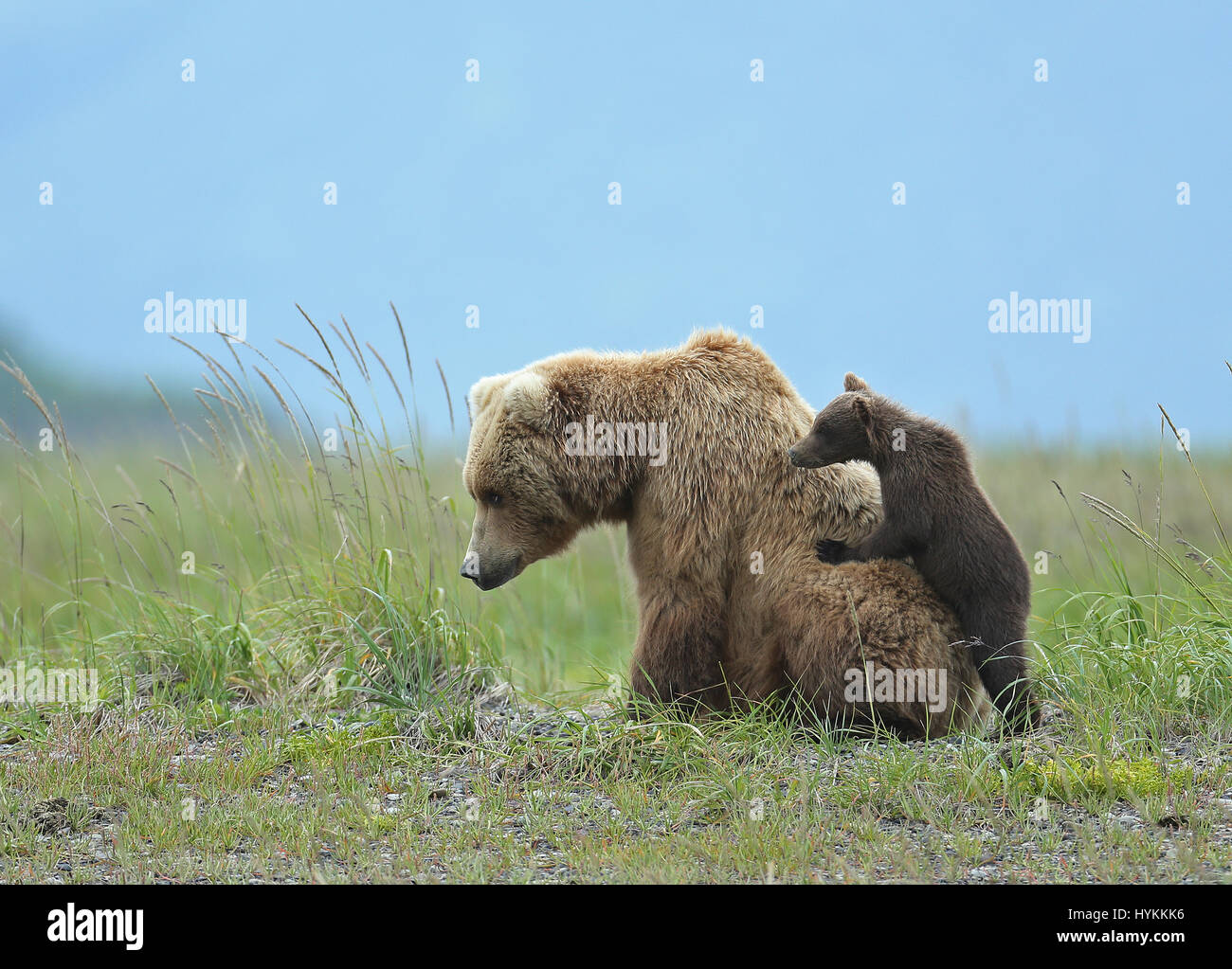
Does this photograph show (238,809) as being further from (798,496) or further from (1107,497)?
(1107,497)

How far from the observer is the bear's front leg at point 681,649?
222 inches

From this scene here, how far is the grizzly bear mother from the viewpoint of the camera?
5.44m

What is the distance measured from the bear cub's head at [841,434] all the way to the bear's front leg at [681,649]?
0.85 metres

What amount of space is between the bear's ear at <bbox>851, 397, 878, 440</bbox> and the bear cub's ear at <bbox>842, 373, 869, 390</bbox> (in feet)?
1.65

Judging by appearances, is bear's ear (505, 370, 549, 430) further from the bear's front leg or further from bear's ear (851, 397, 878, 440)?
bear's ear (851, 397, 878, 440)

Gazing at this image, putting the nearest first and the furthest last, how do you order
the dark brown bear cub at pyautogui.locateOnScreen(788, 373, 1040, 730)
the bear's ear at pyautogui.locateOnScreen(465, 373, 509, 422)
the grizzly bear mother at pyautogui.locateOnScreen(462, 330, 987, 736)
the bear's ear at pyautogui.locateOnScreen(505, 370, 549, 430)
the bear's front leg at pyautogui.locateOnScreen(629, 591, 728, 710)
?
the dark brown bear cub at pyautogui.locateOnScreen(788, 373, 1040, 730)
the grizzly bear mother at pyautogui.locateOnScreen(462, 330, 987, 736)
the bear's front leg at pyautogui.locateOnScreen(629, 591, 728, 710)
the bear's ear at pyautogui.locateOnScreen(505, 370, 549, 430)
the bear's ear at pyautogui.locateOnScreen(465, 373, 509, 422)

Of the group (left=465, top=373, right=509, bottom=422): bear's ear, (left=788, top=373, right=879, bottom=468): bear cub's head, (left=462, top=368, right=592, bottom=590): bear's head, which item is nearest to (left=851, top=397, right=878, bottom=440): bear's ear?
(left=788, top=373, right=879, bottom=468): bear cub's head

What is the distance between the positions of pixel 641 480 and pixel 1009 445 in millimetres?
10811

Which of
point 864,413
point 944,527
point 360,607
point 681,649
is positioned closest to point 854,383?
point 864,413

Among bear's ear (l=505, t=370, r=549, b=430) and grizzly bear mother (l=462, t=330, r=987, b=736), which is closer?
grizzly bear mother (l=462, t=330, r=987, b=736)

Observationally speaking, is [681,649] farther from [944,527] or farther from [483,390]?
[483,390]

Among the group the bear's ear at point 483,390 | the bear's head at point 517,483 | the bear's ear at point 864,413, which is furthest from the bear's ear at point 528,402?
the bear's ear at point 864,413

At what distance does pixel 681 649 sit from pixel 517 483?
3.82 ft

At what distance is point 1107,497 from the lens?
13984mm
